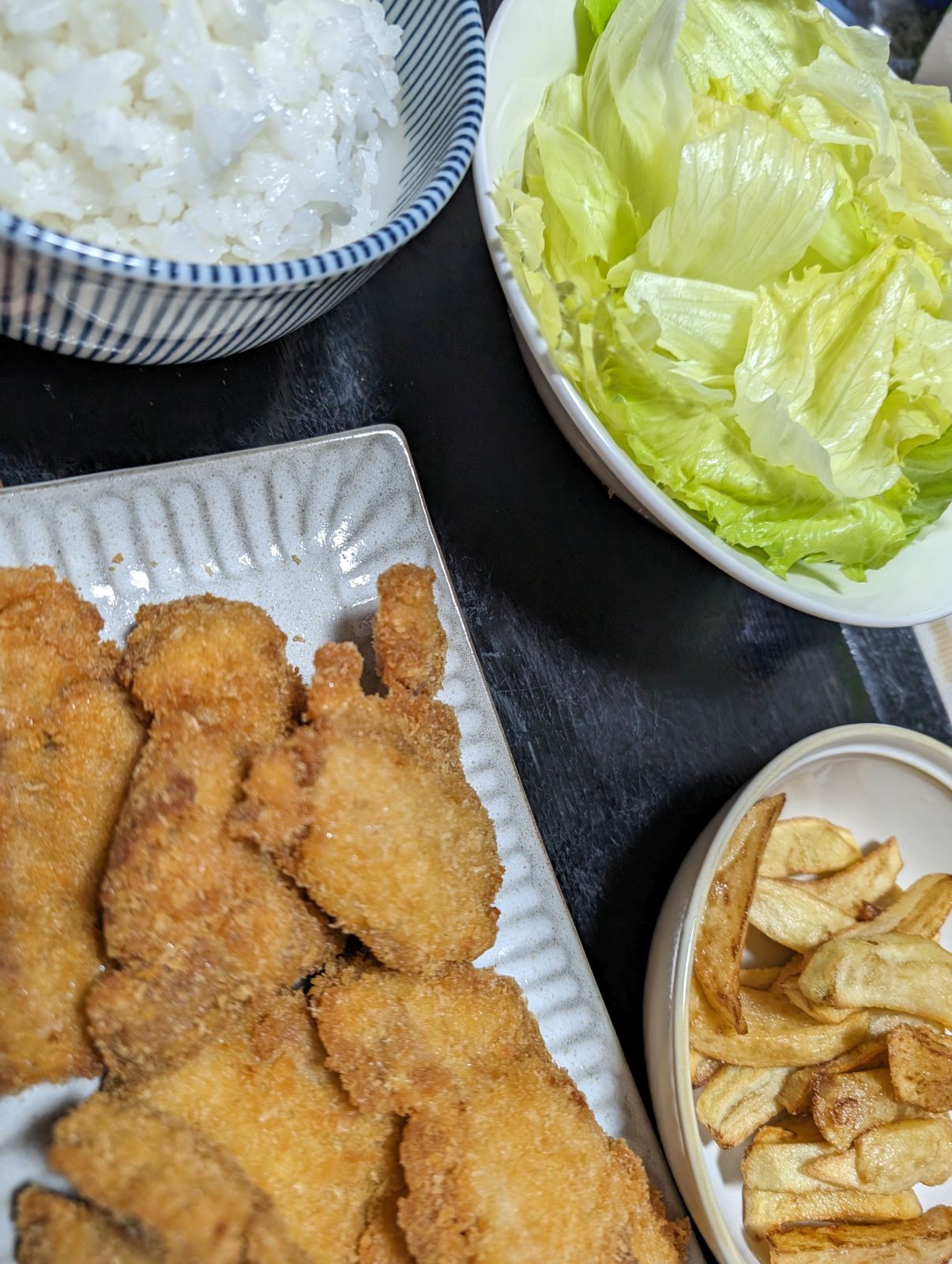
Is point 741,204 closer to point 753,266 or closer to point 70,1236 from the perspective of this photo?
point 753,266

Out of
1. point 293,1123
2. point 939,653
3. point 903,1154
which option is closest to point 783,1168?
point 903,1154

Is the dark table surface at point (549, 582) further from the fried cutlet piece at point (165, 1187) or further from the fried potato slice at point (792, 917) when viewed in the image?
the fried cutlet piece at point (165, 1187)

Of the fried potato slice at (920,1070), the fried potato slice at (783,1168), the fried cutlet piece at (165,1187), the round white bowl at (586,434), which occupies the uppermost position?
the round white bowl at (586,434)

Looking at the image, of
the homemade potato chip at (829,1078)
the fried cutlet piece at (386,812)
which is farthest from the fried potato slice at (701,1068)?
the fried cutlet piece at (386,812)

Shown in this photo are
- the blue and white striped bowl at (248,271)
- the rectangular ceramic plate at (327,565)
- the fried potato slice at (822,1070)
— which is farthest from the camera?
the fried potato slice at (822,1070)

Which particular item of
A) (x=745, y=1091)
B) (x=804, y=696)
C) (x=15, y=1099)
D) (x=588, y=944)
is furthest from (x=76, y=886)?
(x=804, y=696)

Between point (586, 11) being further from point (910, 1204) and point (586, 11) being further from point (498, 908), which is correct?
point (910, 1204)
